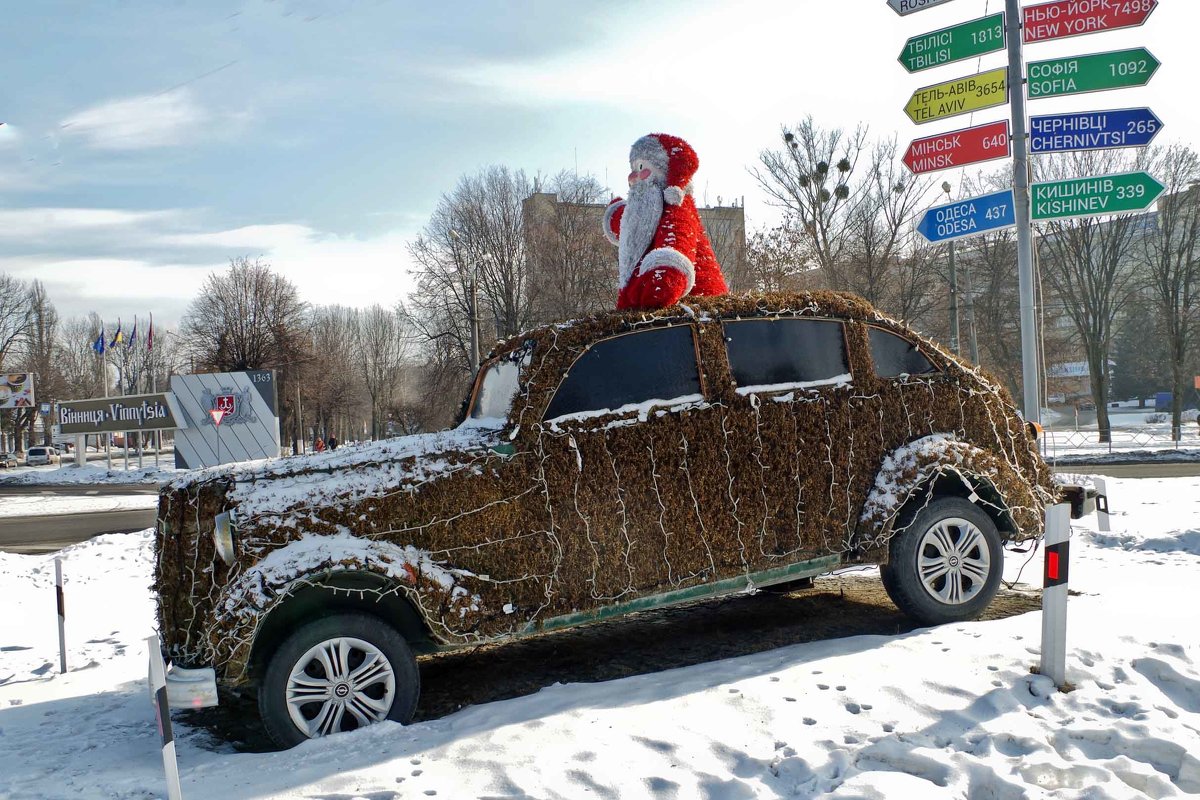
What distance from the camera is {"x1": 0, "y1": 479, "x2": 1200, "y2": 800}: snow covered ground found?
11.5ft

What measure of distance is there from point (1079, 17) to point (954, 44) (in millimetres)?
1107

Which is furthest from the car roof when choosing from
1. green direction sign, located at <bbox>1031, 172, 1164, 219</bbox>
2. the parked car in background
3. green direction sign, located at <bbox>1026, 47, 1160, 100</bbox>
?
the parked car in background

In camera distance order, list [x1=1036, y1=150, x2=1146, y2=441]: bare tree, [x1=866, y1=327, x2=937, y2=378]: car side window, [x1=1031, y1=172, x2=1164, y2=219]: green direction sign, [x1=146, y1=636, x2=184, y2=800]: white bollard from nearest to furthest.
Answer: [x1=146, y1=636, x2=184, y2=800]: white bollard, [x1=866, y1=327, x2=937, y2=378]: car side window, [x1=1031, y1=172, x2=1164, y2=219]: green direction sign, [x1=1036, y1=150, x2=1146, y2=441]: bare tree

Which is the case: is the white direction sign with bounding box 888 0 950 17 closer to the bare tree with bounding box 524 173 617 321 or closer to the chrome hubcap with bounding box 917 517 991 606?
the chrome hubcap with bounding box 917 517 991 606

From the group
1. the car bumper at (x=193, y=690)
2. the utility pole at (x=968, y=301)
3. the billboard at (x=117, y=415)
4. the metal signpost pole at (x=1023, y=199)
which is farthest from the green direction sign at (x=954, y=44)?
the billboard at (x=117, y=415)

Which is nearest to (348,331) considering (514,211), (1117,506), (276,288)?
(276,288)

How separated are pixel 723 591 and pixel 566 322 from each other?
1802 mm

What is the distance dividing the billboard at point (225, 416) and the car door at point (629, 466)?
125 ft

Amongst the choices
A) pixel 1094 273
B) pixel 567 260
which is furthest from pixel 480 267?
pixel 1094 273

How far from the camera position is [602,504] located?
470cm

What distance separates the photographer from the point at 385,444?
461 cm

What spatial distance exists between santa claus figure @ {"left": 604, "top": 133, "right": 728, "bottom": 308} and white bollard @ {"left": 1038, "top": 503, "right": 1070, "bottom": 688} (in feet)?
8.06

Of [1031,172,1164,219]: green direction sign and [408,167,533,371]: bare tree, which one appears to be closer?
[1031,172,1164,219]: green direction sign

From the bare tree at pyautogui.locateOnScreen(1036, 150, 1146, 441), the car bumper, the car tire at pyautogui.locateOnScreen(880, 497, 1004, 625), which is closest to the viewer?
the car bumper
